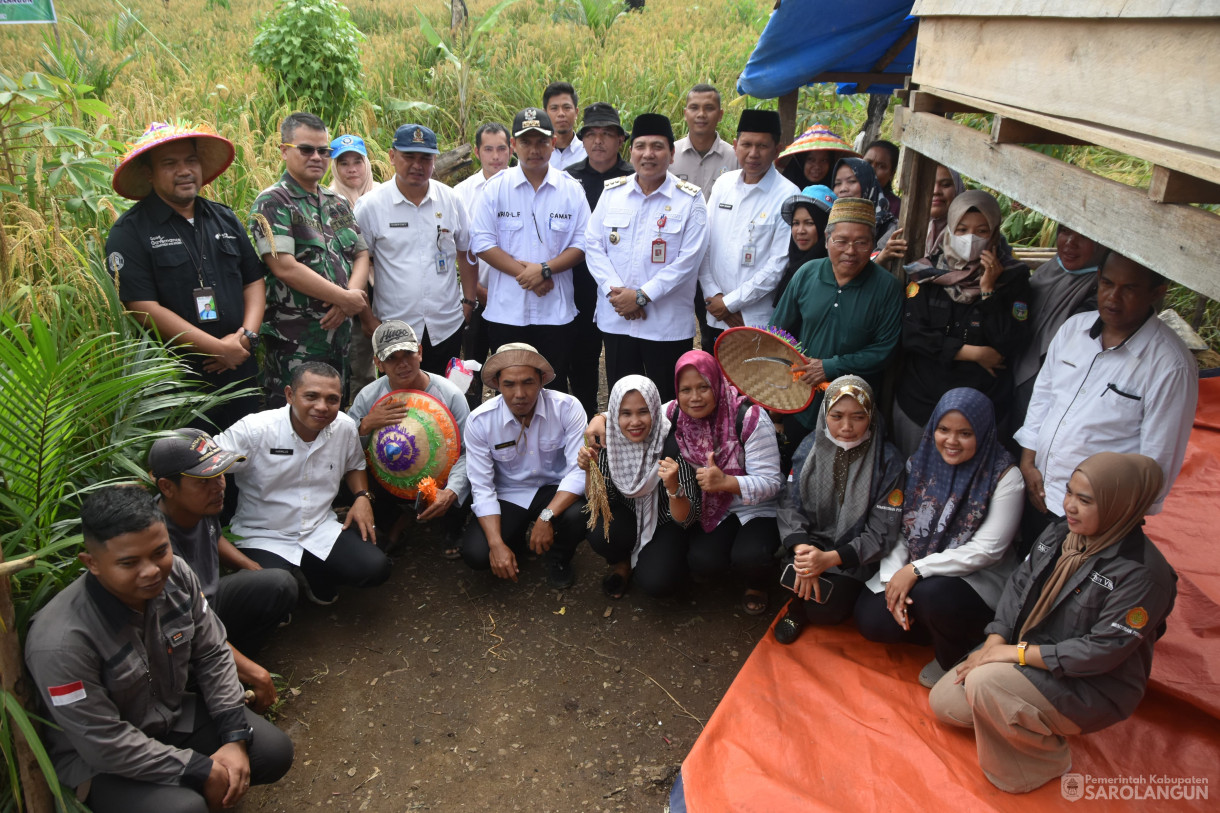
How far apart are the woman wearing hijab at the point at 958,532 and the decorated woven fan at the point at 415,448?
2.25 meters

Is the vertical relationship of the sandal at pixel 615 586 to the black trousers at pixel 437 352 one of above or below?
below

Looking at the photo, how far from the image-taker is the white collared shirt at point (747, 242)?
4.41m

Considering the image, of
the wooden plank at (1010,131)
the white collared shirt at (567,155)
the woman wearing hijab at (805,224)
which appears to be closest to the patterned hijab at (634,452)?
the woman wearing hijab at (805,224)

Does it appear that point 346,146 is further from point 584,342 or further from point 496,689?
point 496,689

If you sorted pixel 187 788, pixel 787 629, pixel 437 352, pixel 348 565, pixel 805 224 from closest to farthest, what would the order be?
pixel 187 788 < pixel 787 629 < pixel 348 565 < pixel 805 224 < pixel 437 352

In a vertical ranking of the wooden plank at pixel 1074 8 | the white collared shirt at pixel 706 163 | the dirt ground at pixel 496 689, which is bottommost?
the dirt ground at pixel 496 689

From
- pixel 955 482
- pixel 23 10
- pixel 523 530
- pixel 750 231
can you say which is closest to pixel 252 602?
pixel 523 530

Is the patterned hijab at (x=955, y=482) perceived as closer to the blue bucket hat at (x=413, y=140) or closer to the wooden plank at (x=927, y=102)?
the wooden plank at (x=927, y=102)

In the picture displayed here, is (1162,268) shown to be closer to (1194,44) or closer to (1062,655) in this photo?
(1194,44)

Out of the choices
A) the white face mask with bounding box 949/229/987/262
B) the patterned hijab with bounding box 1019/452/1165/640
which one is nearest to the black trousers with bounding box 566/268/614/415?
the white face mask with bounding box 949/229/987/262

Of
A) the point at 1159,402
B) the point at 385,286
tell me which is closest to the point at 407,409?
the point at 385,286

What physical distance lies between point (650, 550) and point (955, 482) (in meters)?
1.44

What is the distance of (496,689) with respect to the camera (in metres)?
3.41

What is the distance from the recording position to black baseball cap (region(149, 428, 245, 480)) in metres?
2.92
